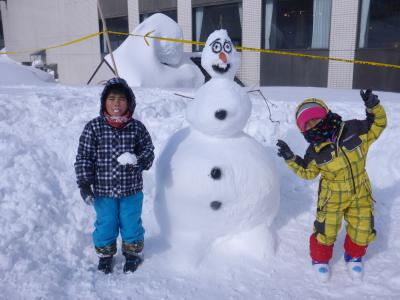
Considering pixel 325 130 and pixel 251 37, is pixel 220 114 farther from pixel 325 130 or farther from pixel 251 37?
pixel 251 37

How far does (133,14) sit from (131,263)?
13.5 m

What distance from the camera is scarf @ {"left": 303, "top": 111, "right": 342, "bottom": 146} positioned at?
230cm

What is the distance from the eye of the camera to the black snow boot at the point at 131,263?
2.50 meters

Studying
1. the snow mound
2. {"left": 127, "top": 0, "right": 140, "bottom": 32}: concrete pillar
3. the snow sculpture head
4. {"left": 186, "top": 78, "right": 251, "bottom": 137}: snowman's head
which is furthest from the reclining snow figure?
{"left": 127, "top": 0, "right": 140, "bottom": 32}: concrete pillar

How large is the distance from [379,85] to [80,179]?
9.43m

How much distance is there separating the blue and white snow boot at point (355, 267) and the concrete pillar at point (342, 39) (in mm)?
8544

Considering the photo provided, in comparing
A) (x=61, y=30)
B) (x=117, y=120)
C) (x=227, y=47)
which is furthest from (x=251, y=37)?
(x=61, y=30)

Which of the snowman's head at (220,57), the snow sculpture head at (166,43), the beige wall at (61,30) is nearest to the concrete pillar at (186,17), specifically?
the snow sculpture head at (166,43)

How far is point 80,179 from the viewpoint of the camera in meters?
2.33

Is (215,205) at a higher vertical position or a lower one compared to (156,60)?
lower

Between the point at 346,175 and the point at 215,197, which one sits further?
the point at 215,197

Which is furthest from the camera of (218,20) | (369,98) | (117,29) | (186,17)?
(117,29)

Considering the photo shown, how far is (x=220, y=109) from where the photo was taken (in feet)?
8.05

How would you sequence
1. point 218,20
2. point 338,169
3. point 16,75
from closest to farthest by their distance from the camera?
point 338,169 < point 16,75 < point 218,20
